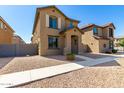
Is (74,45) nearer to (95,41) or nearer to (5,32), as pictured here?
(95,41)

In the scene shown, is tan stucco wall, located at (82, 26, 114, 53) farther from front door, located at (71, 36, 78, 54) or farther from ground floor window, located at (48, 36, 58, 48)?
ground floor window, located at (48, 36, 58, 48)

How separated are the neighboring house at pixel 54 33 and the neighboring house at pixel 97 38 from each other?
23.5 feet

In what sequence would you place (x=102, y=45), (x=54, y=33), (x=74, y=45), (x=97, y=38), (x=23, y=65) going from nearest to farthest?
(x=23, y=65), (x=54, y=33), (x=74, y=45), (x=97, y=38), (x=102, y=45)

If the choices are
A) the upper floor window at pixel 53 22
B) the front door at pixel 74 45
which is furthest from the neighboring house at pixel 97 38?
the upper floor window at pixel 53 22

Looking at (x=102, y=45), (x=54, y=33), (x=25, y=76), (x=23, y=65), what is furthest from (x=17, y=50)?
(x=102, y=45)

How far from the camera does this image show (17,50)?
54.6ft

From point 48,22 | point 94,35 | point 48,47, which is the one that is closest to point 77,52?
point 48,47

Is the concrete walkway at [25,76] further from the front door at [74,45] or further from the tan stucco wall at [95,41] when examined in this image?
the tan stucco wall at [95,41]

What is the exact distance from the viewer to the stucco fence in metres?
16.0

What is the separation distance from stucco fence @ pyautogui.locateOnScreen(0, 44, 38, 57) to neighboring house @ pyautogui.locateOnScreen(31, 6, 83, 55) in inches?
105

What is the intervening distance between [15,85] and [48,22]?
11.9 meters

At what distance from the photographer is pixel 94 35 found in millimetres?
24312

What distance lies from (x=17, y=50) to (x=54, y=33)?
6.37 m

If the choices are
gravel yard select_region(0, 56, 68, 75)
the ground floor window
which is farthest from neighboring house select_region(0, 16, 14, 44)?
gravel yard select_region(0, 56, 68, 75)
